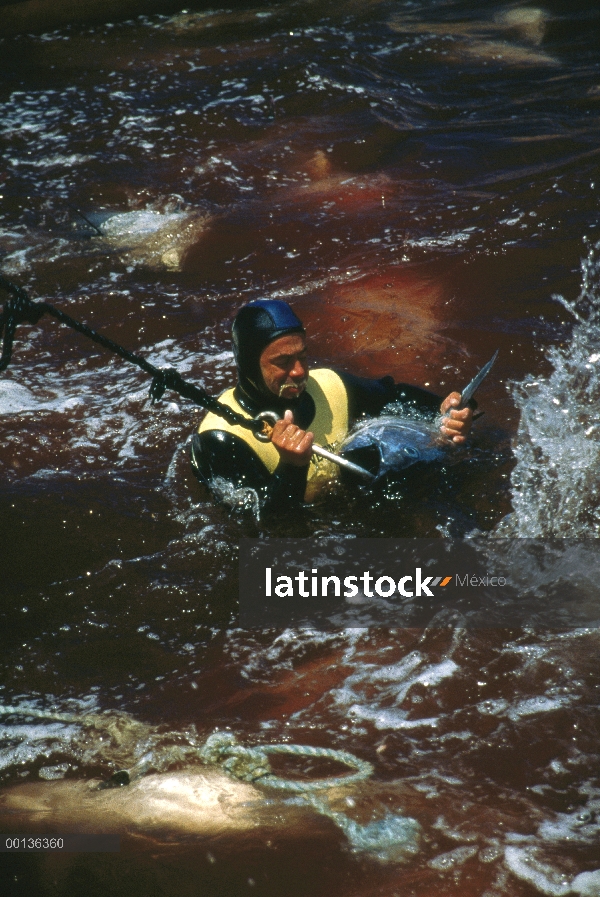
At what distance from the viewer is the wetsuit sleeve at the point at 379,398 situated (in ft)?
14.0

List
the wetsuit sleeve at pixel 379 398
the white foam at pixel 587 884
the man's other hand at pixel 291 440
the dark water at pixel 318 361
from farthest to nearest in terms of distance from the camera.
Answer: the wetsuit sleeve at pixel 379 398
the man's other hand at pixel 291 440
the dark water at pixel 318 361
the white foam at pixel 587 884

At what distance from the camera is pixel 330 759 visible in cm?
295

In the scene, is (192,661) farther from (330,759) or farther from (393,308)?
(393,308)

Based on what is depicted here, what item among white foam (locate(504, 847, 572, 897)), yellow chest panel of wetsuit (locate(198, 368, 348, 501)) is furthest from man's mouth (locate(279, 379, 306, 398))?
white foam (locate(504, 847, 572, 897))

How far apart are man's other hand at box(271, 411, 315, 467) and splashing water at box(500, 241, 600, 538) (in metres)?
1.16

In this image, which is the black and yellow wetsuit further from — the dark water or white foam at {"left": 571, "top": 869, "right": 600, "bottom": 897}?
white foam at {"left": 571, "top": 869, "right": 600, "bottom": 897}

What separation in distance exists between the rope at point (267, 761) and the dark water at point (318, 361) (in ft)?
0.27

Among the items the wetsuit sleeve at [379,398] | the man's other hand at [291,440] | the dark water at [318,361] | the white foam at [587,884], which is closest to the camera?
the white foam at [587,884]

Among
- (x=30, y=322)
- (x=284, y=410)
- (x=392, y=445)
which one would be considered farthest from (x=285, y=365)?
(x=30, y=322)

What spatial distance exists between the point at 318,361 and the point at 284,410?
184 centimetres

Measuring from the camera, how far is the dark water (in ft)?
9.04

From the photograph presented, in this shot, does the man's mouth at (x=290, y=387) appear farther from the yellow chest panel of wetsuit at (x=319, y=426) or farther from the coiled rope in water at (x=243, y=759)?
the coiled rope in water at (x=243, y=759)

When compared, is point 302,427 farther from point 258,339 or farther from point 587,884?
point 587,884

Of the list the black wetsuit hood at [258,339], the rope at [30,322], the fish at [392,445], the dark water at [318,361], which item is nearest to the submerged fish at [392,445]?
the fish at [392,445]
